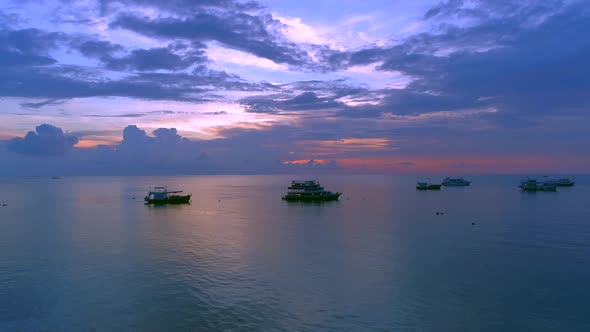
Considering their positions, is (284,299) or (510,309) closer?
(510,309)

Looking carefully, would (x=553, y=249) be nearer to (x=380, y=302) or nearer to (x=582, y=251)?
(x=582, y=251)

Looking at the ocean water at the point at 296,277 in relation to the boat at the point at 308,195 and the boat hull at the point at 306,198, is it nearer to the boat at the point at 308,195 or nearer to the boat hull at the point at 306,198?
the boat hull at the point at 306,198

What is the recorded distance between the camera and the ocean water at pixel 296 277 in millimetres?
30656

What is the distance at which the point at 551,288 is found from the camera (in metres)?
38.0

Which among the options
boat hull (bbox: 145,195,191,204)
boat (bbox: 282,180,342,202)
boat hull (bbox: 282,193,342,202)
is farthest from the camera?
boat (bbox: 282,180,342,202)

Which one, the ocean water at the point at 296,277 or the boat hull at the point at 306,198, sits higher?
the boat hull at the point at 306,198

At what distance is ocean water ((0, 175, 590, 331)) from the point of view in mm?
30656

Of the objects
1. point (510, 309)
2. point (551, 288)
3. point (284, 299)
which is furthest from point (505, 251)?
point (284, 299)

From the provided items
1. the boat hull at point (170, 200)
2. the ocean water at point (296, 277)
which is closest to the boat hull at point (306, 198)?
the boat hull at point (170, 200)

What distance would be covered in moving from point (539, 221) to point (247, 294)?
75538 mm

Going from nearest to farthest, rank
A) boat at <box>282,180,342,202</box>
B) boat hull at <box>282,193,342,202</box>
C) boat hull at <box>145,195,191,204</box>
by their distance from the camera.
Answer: boat hull at <box>145,195,191,204</box> → boat hull at <box>282,193,342,202</box> → boat at <box>282,180,342,202</box>

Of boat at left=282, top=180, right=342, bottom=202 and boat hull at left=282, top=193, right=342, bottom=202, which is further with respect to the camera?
boat at left=282, top=180, right=342, bottom=202

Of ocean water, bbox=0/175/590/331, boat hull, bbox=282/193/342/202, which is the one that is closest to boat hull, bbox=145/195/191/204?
boat hull, bbox=282/193/342/202

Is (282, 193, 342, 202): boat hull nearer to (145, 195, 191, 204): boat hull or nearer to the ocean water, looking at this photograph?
(145, 195, 191, 204): boat hull
